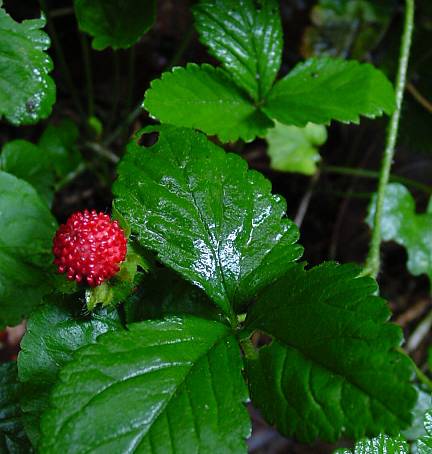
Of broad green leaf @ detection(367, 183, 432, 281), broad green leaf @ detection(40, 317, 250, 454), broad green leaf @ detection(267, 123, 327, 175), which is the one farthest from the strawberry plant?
broad green leaf @ detection(267, 123, 327, 175)

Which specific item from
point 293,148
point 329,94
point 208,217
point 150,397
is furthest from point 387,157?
point 150,397

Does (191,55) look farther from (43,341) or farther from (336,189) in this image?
(43,341)

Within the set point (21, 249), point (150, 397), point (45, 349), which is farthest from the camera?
point (21, 249)

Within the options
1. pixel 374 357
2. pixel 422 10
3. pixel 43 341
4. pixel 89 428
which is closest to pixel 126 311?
pixel 43 341

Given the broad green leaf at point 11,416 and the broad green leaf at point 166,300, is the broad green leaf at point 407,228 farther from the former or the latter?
the broad green leaf at point 11,416

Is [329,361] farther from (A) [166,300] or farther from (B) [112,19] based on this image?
(B) [112,19]

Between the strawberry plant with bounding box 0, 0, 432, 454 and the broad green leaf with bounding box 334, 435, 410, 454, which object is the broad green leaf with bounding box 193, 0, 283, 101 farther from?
the broad green leaf with bounding box 334, 435, 410, 454
